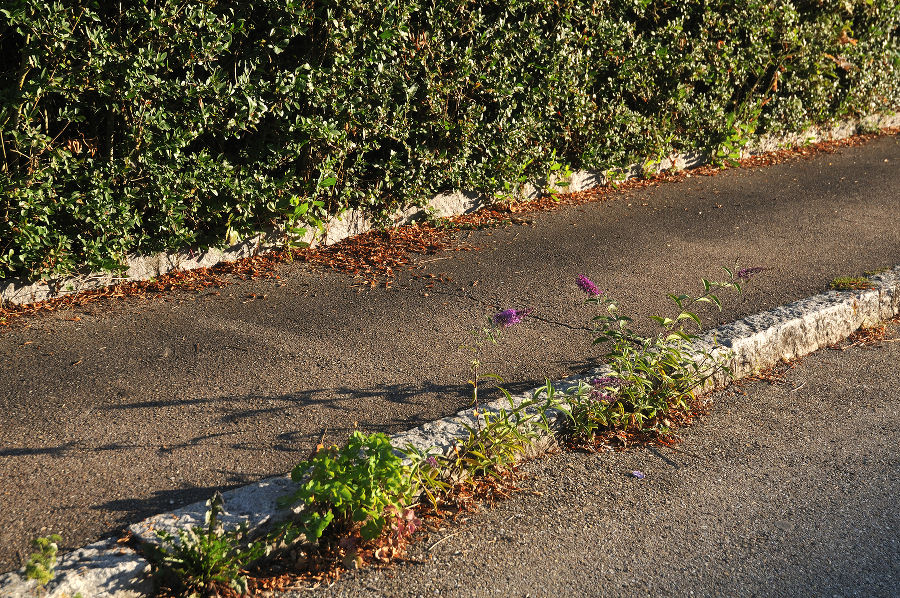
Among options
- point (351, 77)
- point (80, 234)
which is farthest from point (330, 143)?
point (80, 234)

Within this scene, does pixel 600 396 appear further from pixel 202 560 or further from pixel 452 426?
pixel 202 560

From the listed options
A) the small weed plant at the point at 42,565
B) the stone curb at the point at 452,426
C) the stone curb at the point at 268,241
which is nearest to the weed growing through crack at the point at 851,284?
the stone curb at the point at 452,426

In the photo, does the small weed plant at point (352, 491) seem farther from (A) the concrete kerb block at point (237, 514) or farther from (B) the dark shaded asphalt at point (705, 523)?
(B) the dark shaded asphalt at point (705, 523)

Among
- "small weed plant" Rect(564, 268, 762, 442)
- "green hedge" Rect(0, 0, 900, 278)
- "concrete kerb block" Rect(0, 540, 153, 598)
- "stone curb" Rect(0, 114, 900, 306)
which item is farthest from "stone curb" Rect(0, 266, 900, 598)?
"stone curb" Rect(0, 114, 900, 306)

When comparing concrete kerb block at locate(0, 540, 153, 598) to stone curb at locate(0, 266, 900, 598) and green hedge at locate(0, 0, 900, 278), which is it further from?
green hedge at locate(0, 0, 900, 278)

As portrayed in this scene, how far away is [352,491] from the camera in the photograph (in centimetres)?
267

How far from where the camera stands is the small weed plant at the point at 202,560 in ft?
8.06

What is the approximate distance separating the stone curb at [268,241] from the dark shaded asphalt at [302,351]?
10.6 inches

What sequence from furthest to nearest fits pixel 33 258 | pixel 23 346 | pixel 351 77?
pixel 351 77 → pixel 33 258 → pixel 23 346

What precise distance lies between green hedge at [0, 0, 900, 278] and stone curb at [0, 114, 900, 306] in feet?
0.39

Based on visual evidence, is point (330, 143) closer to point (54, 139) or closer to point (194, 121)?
point (194, 121)

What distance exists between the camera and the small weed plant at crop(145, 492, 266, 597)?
2457 mm

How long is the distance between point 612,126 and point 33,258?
193 inches

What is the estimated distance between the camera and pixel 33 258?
14.0ft
